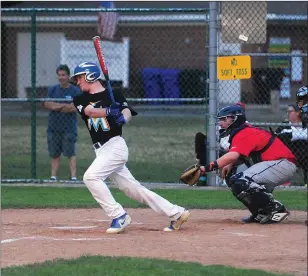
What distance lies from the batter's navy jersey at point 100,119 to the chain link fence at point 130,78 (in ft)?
17.7

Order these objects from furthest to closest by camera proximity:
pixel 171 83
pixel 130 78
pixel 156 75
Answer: pixel 130 78, pixel 156 75, pixel 171 83

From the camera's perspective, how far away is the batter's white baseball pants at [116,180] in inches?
362

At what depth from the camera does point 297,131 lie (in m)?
13.3

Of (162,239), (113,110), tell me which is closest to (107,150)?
(113,110)

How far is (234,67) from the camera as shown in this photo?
12789 millimetres

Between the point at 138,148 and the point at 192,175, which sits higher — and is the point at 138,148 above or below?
below

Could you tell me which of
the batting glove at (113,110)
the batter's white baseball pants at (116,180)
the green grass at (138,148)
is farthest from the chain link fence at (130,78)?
the batting glove at (113,110)

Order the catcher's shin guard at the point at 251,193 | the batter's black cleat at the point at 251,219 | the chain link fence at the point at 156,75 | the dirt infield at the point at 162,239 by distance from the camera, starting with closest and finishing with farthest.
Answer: the dirt infield at the point at 162,239 → the catcher's shin guard at the point at 251,193 → the batter's black cleat at the point at 251,219 → the chain link fence at the point at 156,75

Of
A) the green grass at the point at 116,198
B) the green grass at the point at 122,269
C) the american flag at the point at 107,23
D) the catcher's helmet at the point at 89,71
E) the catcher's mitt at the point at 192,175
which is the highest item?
the american flag at the point at 107,23

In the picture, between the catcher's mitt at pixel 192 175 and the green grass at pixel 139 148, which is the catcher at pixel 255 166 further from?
the green grass at pixel 139 148

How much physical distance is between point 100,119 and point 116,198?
323 centimetres

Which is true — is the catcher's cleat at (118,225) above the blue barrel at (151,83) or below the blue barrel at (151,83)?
below

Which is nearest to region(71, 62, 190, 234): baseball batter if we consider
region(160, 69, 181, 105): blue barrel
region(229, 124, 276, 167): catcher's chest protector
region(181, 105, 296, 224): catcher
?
region(181, 105, 296, 224): catcher

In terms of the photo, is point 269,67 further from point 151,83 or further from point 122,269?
point 122,269
